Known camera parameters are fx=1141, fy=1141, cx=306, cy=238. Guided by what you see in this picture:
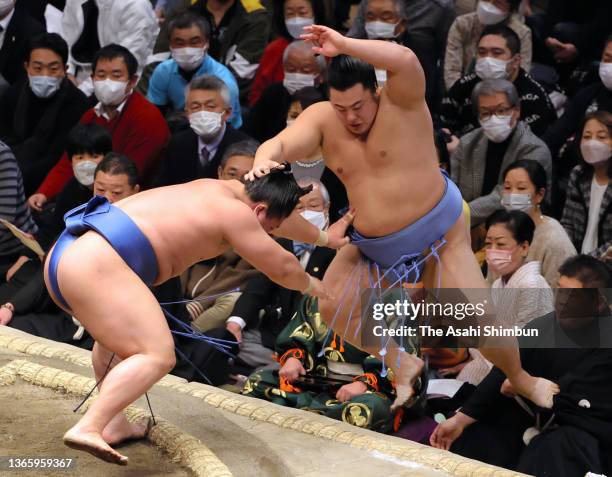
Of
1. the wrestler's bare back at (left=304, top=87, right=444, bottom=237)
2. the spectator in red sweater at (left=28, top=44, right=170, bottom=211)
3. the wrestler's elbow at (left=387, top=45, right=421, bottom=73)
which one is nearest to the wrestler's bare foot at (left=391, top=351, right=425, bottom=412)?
the wrestler's bare back at (left=304, top=87, right=444, bottom=237)

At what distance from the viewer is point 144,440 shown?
10.1 ft

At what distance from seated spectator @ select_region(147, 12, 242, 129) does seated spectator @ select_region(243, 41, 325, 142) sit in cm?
13

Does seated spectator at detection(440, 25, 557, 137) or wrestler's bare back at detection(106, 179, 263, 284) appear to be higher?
wrestler's bare back at detection(106, 179, 263, 284)

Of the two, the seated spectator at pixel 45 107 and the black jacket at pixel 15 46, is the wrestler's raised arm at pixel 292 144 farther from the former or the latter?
the black jacket at pixel 15 46

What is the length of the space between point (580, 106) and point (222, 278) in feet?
5.31

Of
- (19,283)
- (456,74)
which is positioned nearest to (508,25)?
(456,74)

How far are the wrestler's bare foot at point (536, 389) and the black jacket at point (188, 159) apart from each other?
173cm

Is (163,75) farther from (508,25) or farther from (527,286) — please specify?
(527,286)

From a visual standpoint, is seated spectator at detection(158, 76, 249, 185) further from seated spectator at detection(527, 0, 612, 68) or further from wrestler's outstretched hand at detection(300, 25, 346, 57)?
wrestler's outstretched hand at detection(300, 25, 346, 57)

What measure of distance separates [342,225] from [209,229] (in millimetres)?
505

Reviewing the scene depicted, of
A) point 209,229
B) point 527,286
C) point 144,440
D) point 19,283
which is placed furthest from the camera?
point 19,283

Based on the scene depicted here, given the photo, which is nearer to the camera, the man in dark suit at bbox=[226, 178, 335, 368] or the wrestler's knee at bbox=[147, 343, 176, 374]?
the wrestler's knee at bbox=[147, 343, 176, 374]

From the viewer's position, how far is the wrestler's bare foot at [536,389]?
3.29 m

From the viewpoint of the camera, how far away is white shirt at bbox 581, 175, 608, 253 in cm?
410
